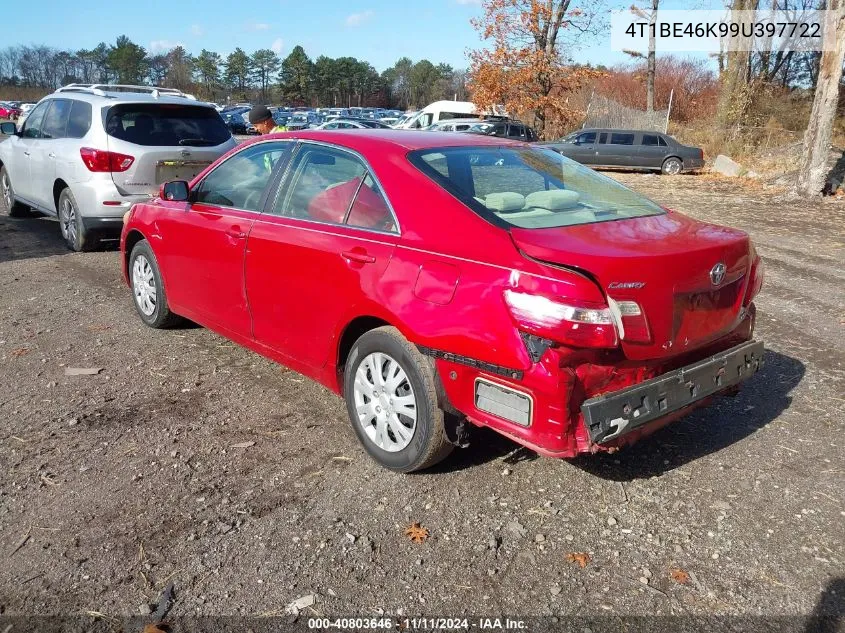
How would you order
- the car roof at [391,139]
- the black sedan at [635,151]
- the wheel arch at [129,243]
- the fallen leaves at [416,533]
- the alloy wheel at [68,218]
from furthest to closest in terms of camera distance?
the black sedan at [635,151], the alloy wheel at [68,218], the wheel arch at [129,243], the car roof at [391,139], the fallen leaves at [416,533]

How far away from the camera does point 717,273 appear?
329 centimetres

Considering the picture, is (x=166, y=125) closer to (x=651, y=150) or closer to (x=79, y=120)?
(x=79, y=120)

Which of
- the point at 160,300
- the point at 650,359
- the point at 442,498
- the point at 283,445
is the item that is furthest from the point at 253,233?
the point at 650,359

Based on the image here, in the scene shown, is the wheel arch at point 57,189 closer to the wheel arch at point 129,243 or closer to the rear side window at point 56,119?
the rear side window at point 56,119

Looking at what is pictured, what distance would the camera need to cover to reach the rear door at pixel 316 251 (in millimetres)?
3607

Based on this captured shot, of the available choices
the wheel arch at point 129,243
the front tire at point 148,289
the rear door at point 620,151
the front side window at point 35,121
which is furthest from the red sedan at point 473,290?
the rear door at point 620,151

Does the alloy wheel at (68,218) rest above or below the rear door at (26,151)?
below

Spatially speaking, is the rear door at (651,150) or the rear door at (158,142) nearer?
the rear door at (158,142)

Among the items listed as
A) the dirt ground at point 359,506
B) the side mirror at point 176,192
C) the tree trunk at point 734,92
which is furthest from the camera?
the tree trunk at point 734,92

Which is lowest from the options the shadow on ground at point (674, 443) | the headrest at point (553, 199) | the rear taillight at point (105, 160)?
the shadow on ground at point (674, 443)

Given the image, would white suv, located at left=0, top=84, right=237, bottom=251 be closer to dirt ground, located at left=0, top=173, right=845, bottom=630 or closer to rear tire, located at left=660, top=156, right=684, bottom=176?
dirt ground, located at left=0, top=173, right=845, bottom=630

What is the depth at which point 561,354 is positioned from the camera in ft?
9.48

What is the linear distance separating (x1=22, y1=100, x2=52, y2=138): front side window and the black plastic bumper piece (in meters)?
8.73

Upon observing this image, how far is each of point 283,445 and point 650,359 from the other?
6.57 feet
